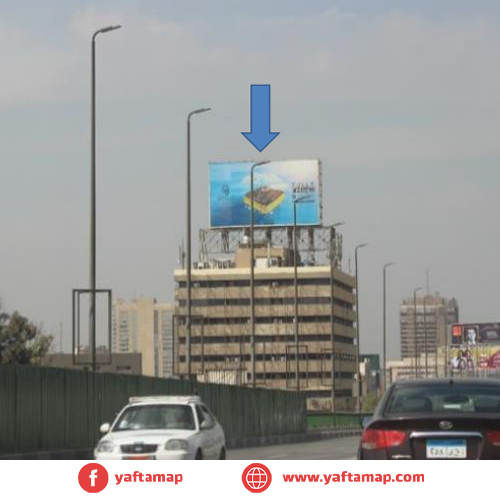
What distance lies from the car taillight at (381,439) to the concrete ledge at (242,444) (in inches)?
785

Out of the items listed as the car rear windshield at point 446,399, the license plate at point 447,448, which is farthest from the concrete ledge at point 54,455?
the license plate at point 447,448

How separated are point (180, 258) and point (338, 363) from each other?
30944 millimetres

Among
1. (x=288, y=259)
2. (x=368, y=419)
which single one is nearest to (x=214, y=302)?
(x=288, y=259)

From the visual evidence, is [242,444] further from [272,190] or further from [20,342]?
[272,190]

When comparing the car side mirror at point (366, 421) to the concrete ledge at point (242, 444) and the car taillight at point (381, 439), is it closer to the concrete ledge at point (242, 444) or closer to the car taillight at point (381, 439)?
the car taillight at point (381, 439)

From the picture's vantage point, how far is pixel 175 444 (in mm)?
25312
